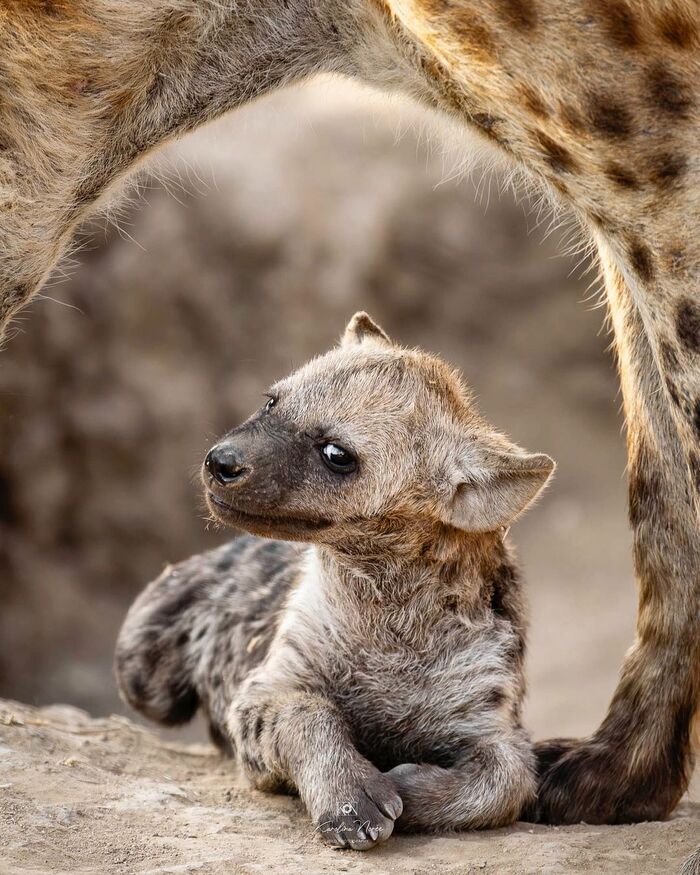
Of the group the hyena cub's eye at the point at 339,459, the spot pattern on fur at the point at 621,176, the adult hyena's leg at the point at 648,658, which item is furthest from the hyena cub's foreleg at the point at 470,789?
the spot pattern on fur at the point at 621,176

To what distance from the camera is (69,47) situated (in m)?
2.67

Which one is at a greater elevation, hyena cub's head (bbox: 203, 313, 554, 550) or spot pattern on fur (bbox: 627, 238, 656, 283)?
spot pattern on fur (bbox: 627, 238, 656, 283)

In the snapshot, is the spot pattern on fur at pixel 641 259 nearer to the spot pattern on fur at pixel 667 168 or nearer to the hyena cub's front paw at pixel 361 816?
the spot pattern on fur at pixel 667 168

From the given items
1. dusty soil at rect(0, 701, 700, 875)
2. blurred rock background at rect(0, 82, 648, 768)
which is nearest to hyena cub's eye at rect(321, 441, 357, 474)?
dusty soil at rect(0, 701, 700, 875)

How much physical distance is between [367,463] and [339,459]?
6 cm

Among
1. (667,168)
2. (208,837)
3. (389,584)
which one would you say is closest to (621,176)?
(667,168)

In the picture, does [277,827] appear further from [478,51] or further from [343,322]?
[343,322]

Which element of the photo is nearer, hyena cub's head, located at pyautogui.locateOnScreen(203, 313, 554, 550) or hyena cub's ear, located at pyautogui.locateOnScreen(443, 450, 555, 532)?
hyena cub's head, located at pyautogui.locateOnScreen(203, 313, 554, 550)

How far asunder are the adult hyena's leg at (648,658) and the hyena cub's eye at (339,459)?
725 millimetres

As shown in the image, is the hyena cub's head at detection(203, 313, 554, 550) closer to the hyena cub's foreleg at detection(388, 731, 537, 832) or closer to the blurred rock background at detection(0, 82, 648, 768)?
the hyena cub's foreleg at detection(388, 731, 537, 832)

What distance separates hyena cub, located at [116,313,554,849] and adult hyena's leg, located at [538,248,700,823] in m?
0.19

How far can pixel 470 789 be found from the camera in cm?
266

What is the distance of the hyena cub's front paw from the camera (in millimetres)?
2486

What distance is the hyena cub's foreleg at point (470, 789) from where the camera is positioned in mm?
2604
